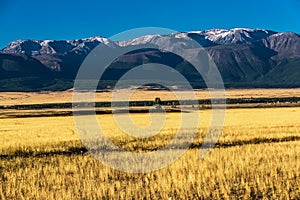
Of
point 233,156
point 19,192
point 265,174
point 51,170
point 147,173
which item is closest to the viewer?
point 19,192

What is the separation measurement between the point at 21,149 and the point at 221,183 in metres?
16.5

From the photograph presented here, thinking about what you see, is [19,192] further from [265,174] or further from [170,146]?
[170,146]

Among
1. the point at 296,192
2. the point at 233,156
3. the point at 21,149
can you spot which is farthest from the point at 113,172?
the point at 21,149

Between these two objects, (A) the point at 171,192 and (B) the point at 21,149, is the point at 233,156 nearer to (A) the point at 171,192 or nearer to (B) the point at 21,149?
(A) the point at 171,192

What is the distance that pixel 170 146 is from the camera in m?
26.5

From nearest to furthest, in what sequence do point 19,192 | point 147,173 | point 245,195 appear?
point 245,195
point 19,192
point 147,173

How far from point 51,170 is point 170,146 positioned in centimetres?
1007

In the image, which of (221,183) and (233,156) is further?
(233,156)

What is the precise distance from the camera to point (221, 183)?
46.0ft

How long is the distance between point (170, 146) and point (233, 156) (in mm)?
7213

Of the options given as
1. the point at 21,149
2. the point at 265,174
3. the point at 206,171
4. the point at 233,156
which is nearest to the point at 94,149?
the point at 21,149

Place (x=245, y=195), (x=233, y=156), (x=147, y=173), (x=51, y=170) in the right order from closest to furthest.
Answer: (x=245, y=195), (x=147, y=173), (x=51, y=170), (x=233, y=156)

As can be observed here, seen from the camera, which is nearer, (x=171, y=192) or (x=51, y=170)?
(x=171, y=192)

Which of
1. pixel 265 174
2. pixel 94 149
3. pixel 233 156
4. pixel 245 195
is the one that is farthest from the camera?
pixel 94 149
